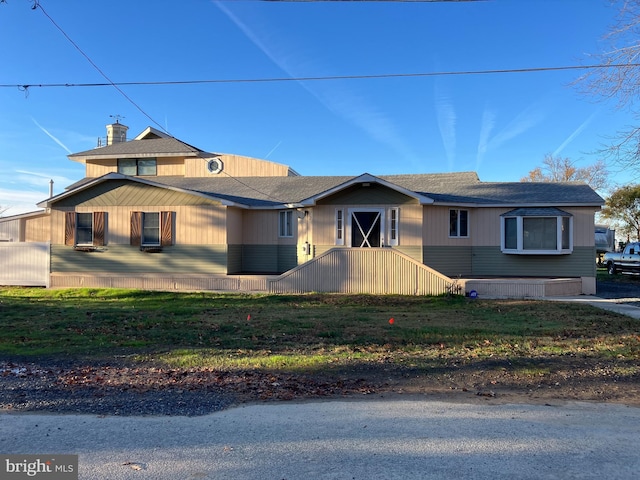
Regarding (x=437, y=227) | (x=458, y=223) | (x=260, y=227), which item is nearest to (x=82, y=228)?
(x=260, y=227)

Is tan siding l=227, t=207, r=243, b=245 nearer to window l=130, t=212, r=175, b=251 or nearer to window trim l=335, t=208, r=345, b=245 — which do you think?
window l=130, t=212, r=175, b=251

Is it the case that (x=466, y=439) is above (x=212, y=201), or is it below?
below

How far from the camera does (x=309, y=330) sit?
975 centimetres

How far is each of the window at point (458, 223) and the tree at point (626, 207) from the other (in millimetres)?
29410

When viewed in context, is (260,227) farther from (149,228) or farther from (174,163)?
(174,163)

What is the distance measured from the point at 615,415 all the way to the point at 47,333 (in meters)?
9.78

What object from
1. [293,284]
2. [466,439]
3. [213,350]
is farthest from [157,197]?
[466,439]

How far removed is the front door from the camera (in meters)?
17.8

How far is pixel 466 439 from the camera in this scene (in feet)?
13.8

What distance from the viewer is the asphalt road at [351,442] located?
3.65m

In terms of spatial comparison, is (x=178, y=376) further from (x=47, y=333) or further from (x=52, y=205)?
(x=52, y=205)

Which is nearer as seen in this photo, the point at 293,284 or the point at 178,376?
the point at 178,376

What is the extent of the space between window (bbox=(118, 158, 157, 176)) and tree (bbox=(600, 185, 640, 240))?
3745 centimetres

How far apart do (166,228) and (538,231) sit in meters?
14.4
